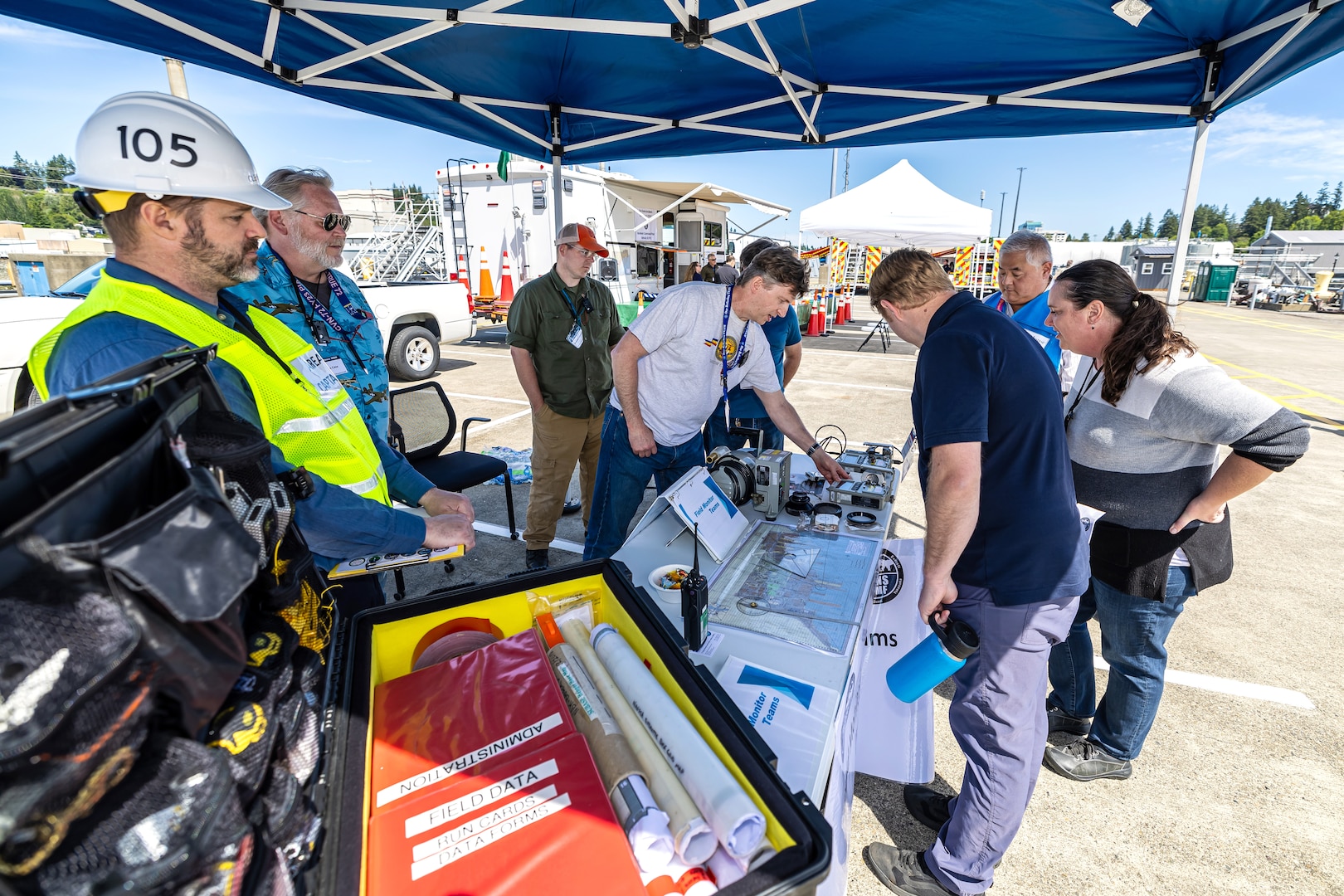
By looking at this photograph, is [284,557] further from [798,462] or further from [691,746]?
[798,462]

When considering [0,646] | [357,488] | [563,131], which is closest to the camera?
[0,646]

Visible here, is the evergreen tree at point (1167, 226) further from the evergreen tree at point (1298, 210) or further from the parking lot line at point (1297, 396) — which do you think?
the parking lot line at point (1297, 396)

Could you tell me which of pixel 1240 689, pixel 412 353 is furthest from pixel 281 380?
pixel 412 353

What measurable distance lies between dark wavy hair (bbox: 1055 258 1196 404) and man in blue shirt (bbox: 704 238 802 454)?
1.73m

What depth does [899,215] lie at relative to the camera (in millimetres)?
9281

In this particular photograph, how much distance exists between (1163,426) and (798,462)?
1454 mm

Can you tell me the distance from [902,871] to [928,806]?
0.30 m

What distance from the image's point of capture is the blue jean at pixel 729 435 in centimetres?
370

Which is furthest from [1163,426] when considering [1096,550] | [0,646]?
[0,646]

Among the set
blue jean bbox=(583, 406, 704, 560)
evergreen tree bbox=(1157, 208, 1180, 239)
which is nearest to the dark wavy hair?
blue jean bbox=(583, 406, 704, 560)

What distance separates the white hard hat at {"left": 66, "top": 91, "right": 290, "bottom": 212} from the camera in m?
1.12

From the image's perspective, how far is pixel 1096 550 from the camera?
201 cm

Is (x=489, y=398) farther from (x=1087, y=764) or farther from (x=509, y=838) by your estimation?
(x=509, y=838)

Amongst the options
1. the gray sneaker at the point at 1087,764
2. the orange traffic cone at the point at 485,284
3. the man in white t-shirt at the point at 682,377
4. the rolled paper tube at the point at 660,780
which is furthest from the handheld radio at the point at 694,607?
the orange traffic cone at the point at 485,284
